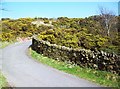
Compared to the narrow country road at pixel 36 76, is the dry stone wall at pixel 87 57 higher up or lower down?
higher up

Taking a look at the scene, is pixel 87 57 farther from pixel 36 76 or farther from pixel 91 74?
pixel 36 76

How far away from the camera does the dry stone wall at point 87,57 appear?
54.6ft

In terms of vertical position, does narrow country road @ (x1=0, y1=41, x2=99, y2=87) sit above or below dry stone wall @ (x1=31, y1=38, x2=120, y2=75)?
below

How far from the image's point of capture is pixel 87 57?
1900cm

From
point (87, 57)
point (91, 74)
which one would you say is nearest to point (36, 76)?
point (91, 74)

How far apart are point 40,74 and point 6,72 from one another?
226 cm

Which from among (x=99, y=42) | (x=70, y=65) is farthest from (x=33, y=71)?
(x=99, y=42)

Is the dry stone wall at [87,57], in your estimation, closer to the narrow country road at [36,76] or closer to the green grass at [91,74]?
the green grass at [91,74]

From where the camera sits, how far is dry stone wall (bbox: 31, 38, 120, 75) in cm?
1664

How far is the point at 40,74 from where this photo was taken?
58.1 feet

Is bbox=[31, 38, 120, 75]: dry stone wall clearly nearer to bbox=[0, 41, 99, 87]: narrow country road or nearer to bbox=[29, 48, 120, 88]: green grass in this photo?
bbox=[29, 48, 120, 88]: green grass

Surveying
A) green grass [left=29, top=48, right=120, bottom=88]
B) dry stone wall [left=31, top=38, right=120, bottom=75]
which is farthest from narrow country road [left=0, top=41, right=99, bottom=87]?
dry stone wall [left=31, top=38, right=120, bottom=75]

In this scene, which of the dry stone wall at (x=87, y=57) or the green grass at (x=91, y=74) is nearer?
the green grass at (x=91, y=74)

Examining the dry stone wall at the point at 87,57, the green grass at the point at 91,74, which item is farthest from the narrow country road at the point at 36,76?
the dry stone wall at the point at 87,57
